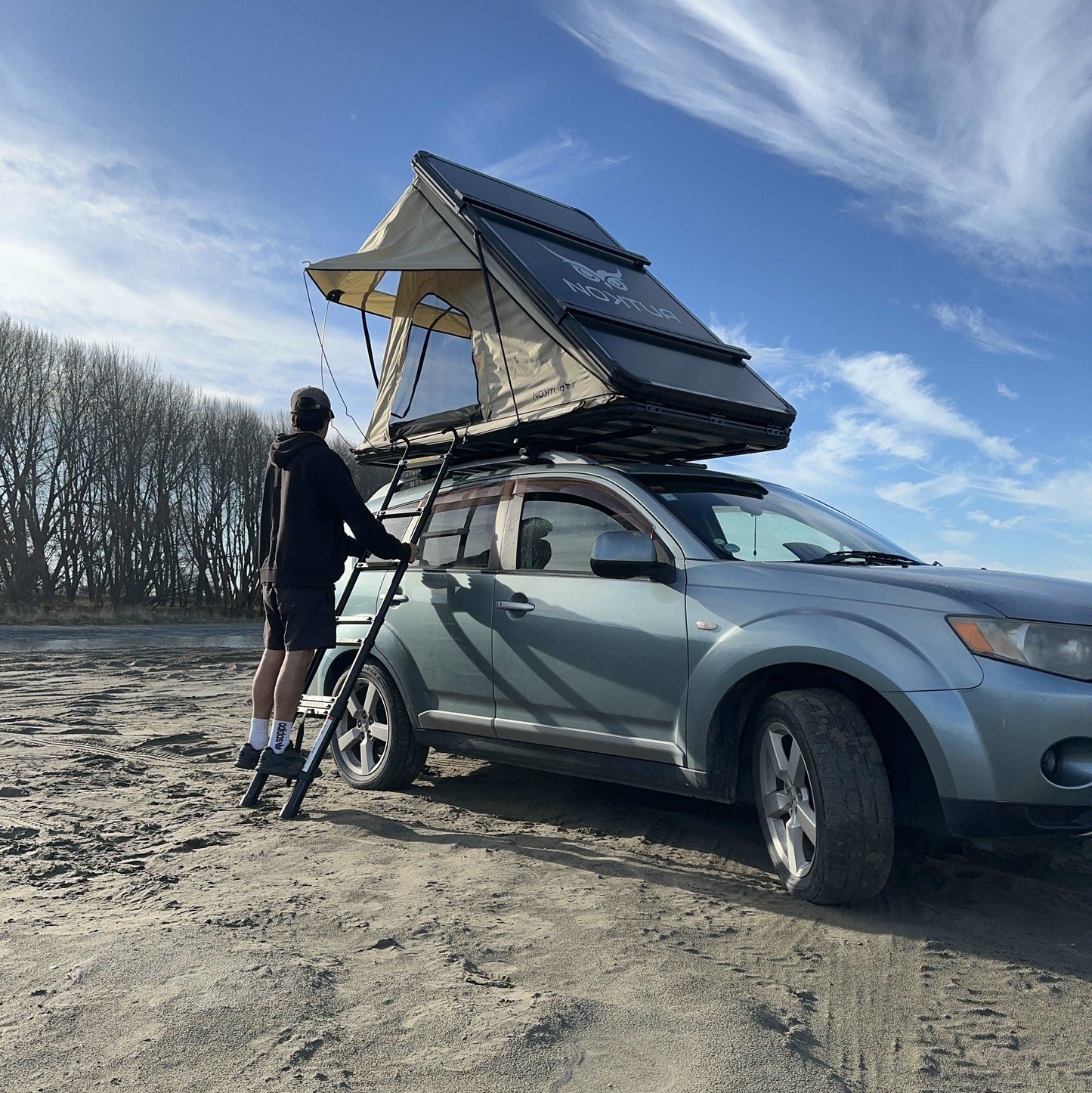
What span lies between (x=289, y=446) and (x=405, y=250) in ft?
5.75

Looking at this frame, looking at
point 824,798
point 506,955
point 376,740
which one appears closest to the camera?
point 506,955

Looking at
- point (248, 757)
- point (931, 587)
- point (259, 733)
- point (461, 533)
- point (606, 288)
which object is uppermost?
point (606, 288)

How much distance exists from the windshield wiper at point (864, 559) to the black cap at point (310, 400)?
285 cm

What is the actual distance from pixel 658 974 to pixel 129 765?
4.22 meters

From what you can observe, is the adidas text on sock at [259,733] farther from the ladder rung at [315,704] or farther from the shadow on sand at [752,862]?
the shadow on sand at [752,862]

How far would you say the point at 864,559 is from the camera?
4.21 m

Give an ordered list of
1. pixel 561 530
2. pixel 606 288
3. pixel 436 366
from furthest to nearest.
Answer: pixel 436 366
pixel 606 288
pixel 561 530

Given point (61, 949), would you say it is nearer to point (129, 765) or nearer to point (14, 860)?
point (14, 860)

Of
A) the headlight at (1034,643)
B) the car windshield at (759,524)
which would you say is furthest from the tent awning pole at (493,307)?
the headlight at (1034,643)

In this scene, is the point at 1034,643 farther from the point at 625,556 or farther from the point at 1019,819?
the point at 625,556

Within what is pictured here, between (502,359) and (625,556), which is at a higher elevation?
(502,359)

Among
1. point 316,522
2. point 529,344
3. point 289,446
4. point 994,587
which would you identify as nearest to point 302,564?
point 316,522

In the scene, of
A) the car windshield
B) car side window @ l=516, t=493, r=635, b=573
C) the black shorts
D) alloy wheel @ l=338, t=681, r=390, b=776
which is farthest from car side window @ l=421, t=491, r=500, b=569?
the car windshield

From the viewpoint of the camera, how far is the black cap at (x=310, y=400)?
5.28 metres
